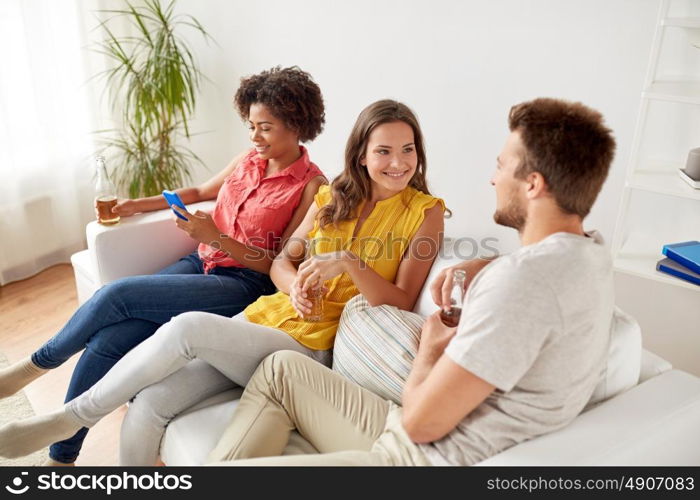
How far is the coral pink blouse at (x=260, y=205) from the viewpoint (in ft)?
7.05

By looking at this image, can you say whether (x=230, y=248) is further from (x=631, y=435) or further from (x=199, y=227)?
(x=631, y=435)

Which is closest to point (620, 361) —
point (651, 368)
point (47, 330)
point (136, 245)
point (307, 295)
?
point (651, 368)

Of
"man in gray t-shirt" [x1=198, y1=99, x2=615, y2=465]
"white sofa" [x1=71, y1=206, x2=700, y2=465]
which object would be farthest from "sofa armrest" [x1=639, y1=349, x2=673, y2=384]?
"man in gray t-shirt" [x1=198, y1=99, x2=615, y2=465]

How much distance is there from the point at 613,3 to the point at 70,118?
8.05ft

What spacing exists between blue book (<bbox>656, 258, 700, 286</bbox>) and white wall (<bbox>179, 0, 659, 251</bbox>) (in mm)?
266

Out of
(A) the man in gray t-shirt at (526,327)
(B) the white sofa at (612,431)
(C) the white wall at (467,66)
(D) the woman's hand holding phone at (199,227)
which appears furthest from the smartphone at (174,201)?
(A) the man in gray t-shirt at (526,327)

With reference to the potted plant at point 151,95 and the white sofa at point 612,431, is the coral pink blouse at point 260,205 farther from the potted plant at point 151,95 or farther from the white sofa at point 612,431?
the potted plant at point 151,95

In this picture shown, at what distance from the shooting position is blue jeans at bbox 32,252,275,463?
1.85 meters

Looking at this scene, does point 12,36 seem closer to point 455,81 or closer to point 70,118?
point 70,118

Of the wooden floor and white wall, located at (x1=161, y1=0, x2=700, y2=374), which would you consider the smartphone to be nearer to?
the wooden floor

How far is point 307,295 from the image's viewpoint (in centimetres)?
178

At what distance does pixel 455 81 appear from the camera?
7.69 ft
